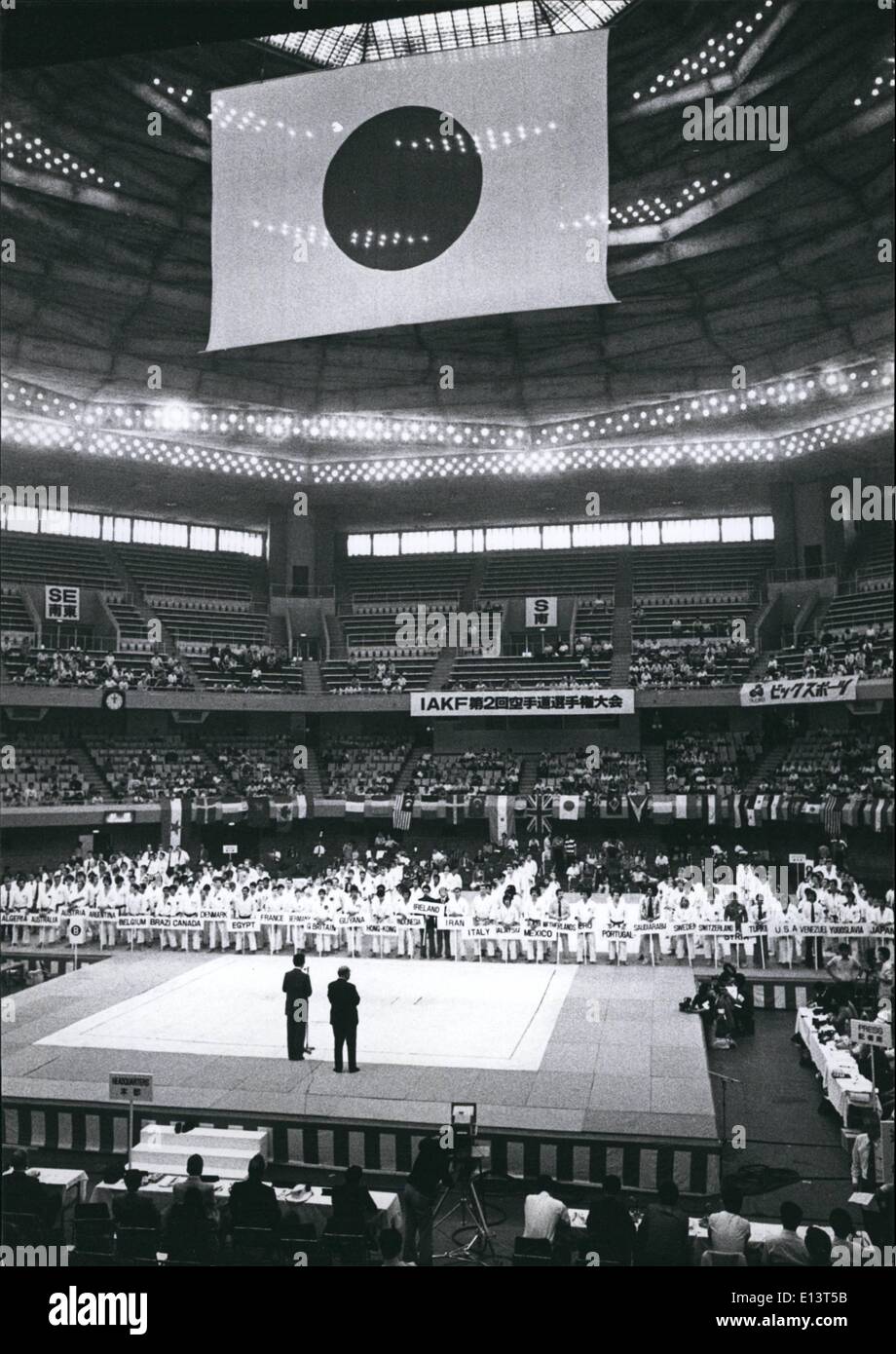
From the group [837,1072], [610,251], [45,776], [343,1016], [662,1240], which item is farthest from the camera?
[45,776]

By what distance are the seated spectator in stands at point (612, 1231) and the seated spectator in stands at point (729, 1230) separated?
1.95 feet

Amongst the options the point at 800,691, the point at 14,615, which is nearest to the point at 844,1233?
the point at 800,691

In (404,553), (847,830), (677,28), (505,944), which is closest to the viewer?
(505,944)

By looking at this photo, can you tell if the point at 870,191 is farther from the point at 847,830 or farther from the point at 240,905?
the point at 240,905

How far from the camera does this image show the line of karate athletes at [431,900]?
57.8 ft

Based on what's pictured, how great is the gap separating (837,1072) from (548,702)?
17253 mm

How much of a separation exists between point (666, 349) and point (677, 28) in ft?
28.2

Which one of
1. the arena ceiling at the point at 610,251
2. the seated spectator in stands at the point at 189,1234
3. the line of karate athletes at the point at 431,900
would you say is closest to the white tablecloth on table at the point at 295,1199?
the seated spectator in stands at the point at 189,1234

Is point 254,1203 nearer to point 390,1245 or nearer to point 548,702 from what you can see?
point 390,1245

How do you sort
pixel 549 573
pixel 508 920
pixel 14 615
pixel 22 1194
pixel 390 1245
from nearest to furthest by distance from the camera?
pixel 390 1245 < pixel 22 1194 < pixel 508 920 < pixel 14 615 < pixel 549 573

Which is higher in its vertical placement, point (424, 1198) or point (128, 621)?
point (128, 621)

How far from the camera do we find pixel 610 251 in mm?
24609
